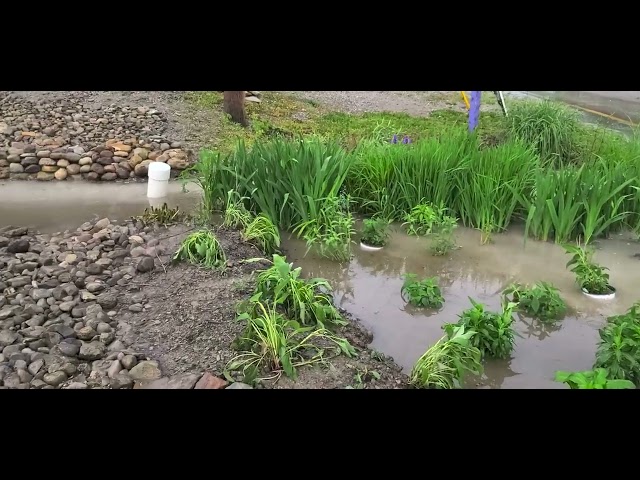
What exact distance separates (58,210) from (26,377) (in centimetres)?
247

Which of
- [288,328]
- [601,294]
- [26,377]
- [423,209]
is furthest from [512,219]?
[26,377]

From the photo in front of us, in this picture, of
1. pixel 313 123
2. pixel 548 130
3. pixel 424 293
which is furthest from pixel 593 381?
pixel 313 123

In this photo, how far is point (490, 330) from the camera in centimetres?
292

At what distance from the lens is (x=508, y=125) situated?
6.51 meters

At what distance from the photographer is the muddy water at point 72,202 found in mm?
4445

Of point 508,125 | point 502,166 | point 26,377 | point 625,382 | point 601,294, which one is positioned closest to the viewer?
point 625,382

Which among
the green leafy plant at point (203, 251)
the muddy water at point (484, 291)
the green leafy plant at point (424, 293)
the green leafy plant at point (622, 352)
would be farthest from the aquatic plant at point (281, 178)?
the green leafy plant at point (622, 352)

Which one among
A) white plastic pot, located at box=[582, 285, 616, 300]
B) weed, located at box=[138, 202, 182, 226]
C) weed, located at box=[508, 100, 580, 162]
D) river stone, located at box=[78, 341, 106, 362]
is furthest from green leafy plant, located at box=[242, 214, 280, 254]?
weed, located at box=[508, 100, 580, 162]

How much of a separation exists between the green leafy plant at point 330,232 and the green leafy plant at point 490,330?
1.25 m

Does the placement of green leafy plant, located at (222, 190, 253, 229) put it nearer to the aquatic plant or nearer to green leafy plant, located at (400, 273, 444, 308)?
the aquatic plant

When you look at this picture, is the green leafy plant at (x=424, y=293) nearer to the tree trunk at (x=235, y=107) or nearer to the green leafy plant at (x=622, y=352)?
the green leafy plant at (x=622, y=352)

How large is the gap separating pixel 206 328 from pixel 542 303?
192cm

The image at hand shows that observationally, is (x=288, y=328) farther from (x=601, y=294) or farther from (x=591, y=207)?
(x=591, y=207)

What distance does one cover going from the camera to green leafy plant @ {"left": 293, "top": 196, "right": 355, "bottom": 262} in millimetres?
4012
